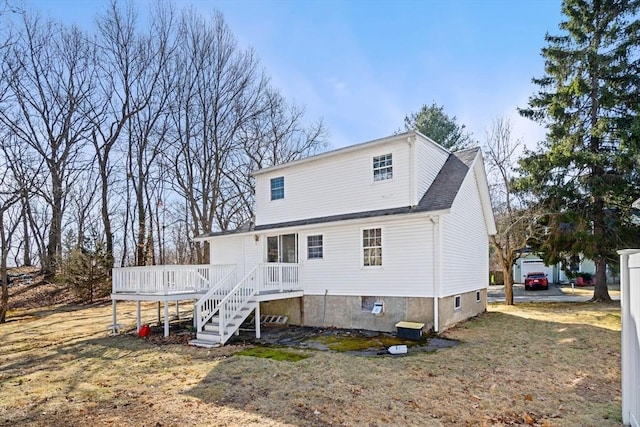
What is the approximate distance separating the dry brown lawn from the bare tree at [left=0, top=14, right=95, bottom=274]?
1498 cm

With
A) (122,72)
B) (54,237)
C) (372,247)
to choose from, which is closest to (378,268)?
(372,247)

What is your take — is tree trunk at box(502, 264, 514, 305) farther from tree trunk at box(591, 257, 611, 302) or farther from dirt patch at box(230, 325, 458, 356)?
dirt patch at box(230, 325, 458, 356)

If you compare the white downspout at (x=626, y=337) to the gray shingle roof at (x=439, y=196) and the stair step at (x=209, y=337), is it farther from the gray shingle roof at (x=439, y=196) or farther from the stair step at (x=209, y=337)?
the stair step at (x=209, y=337)

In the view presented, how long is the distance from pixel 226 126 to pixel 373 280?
17039 millimetres

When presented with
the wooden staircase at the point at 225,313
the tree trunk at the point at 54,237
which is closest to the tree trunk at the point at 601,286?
the wooden staircase at the point at 225,313

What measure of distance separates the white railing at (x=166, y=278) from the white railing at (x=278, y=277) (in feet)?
4.65

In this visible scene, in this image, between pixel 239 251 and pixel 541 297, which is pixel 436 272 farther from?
pixel 541 297

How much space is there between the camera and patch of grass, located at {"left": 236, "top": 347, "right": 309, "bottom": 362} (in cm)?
867

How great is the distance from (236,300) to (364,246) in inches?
165

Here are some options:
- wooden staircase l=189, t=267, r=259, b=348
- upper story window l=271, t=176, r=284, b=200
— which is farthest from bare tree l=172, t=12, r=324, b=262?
wooden staircase l=189, t=267, r=259, b=348

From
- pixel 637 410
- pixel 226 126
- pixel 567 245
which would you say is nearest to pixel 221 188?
pixel 226 126

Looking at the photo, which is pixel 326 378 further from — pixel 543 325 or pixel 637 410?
pixel 543 325

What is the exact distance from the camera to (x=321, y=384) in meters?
6.68

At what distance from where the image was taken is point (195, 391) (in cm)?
647
